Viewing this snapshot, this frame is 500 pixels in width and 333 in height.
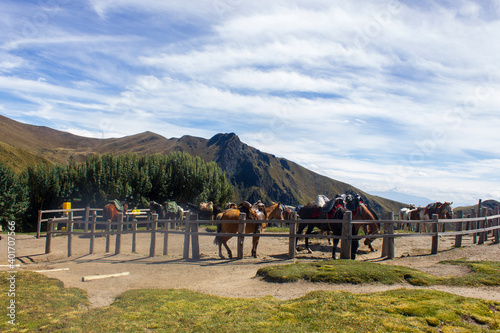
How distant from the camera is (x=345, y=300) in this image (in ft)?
18.5

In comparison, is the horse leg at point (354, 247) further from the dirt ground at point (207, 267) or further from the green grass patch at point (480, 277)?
the green grass patch at point (480, 277)

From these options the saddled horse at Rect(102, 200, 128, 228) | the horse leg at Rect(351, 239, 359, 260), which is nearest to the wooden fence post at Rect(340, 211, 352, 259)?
the horse leg at Rect(351, 239, 359, 260)

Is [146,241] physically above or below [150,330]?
below

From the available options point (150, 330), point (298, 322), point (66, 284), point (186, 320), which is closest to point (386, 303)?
point (298, 322)

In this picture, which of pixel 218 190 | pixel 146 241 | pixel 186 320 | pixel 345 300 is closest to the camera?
pixel 186 320

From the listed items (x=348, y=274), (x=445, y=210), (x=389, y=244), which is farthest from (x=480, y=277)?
(x=445, y=210)

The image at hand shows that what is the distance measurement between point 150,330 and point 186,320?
21.7 inches

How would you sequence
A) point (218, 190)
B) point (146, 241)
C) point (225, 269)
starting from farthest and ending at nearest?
point (218, 190)
point (146, 241)
point (225, 269)

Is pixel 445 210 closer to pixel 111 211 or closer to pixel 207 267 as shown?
pixel 207 267

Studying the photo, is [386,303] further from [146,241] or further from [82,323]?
[146,241]

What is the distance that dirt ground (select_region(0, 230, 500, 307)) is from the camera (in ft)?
23.5

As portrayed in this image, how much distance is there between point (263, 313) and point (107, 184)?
100 feet

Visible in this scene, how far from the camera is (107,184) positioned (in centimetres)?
3269

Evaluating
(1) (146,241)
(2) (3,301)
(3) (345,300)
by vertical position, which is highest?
(3) (345,300)
